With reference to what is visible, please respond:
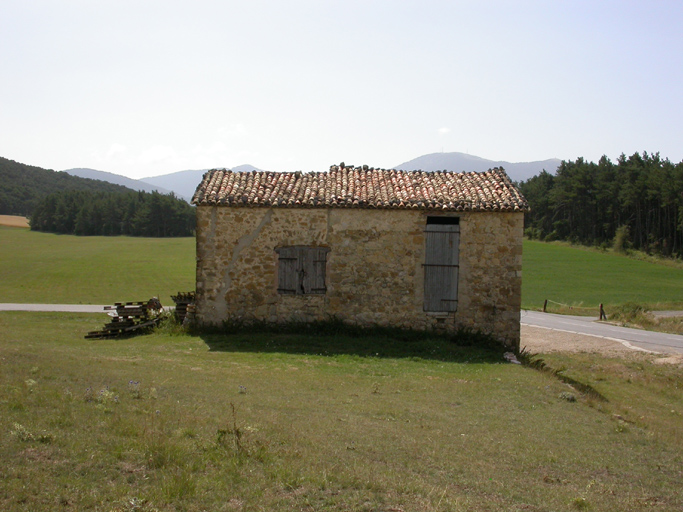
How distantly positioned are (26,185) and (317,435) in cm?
14137

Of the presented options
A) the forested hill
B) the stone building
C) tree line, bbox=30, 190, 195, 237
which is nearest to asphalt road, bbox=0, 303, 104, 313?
the stone building

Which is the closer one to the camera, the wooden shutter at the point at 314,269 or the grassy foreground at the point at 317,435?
the grassy foreground at the point at 317,435

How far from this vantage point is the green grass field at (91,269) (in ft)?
114

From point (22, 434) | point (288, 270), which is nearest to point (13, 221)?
point (288, 270)

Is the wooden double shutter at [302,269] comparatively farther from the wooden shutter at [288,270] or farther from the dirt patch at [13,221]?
the dirt patch at [13,221]

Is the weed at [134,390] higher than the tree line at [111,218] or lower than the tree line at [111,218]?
lower

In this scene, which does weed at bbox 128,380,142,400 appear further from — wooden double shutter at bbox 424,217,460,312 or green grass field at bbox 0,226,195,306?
green grass field at bbox 0,226,195,306

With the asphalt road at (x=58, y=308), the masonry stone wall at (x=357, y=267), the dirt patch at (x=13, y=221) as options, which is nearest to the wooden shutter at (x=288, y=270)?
the masonry stone wall at (x=357, y=267)

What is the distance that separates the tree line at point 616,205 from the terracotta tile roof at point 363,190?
4974 centimetres

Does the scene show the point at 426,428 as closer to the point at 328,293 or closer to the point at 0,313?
the point at 328,293

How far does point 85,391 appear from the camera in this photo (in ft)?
25.6

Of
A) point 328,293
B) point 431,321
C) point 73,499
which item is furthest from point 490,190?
point 73,499

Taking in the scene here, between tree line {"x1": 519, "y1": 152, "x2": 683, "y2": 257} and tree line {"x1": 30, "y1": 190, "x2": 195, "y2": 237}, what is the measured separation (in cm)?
6116

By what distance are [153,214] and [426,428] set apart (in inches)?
3926
